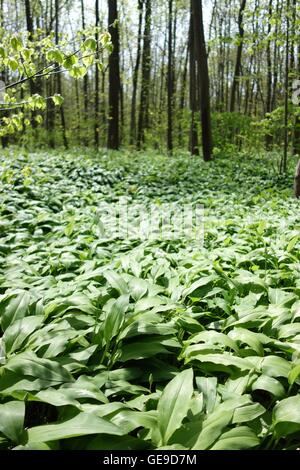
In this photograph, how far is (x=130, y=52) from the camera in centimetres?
2830

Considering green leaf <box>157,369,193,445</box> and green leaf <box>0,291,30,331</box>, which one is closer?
green leaf <box>157,369,193,445</box>

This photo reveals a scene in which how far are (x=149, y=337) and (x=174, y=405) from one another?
66cm

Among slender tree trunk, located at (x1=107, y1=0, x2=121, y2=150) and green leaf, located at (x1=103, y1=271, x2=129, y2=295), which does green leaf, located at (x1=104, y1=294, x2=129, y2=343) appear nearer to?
green leaf, located at (x1=103, y1=271, x2=129, y2=295)

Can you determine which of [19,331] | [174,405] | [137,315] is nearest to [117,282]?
[137,315]

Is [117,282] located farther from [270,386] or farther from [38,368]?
[270,386]

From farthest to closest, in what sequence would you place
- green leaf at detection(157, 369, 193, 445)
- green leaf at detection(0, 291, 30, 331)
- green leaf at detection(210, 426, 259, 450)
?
green leaf at detection(0, 291, 30, 331) < green leaf at detection(157, 369, 193, 445) < green leaf at detection(210, 426, 259, 450)

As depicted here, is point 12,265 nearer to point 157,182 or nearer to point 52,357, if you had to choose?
point 52,357

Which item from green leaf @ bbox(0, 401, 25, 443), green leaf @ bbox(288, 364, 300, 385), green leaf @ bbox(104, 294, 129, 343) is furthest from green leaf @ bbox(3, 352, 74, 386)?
green leaf @ bbox(288, 364, 300, 385)

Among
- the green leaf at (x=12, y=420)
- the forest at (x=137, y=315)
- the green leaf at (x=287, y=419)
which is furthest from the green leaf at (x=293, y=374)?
the green leaf at (x=12, y=420)

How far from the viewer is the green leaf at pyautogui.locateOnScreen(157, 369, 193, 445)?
1.74 m

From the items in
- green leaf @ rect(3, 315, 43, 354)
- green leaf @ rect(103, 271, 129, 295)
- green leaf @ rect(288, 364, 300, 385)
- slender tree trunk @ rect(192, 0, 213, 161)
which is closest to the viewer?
green leaf @ rect(288, 364, 300, 385)
